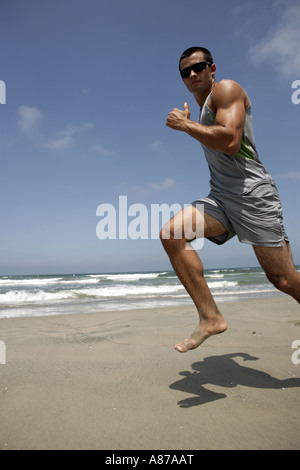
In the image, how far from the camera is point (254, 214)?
7.46 ft

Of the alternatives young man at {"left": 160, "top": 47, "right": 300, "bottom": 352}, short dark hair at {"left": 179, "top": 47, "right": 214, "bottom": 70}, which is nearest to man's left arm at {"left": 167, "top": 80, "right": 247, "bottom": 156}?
young man at {"left": 160, "top": 47, "right": 300, "bottom": 352}

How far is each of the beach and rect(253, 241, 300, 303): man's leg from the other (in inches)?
26.3

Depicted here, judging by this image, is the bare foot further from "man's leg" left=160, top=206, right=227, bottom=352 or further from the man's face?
the man's face

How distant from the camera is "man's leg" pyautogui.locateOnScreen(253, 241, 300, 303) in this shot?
7.22 ft

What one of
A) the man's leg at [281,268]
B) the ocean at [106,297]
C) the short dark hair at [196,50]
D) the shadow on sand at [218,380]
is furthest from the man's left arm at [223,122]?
the ocean at [106,297]

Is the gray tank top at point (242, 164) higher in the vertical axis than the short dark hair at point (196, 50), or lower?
lower

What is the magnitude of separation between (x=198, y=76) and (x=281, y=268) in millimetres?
1516

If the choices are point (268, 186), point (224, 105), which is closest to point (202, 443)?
point (268, 186)

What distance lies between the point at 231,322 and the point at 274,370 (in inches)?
80.1

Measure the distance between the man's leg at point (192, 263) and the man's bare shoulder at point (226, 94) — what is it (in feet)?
2.41

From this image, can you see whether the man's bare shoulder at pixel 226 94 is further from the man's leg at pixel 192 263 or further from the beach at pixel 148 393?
the beach at pixel 148 393

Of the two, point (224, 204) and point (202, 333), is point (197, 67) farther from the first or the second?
point (202, 333)

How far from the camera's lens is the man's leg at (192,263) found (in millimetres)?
2182

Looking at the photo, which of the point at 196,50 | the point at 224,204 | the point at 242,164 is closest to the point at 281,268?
the point at 224,204
